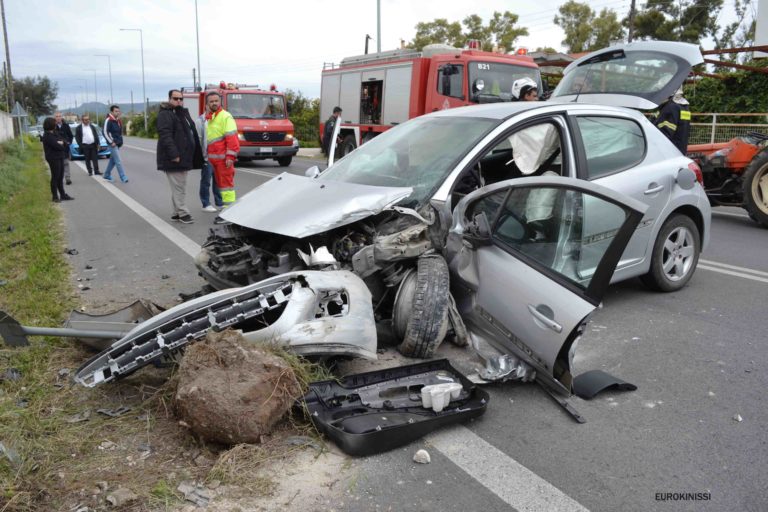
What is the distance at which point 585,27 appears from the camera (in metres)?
44.7

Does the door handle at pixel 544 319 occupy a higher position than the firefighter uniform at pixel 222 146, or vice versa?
the firefighter uniform at pixel 222 146

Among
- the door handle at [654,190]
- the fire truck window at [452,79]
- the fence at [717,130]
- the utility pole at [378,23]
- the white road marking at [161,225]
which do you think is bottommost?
the white road marking at [161,225]

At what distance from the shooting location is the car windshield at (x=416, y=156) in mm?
4352

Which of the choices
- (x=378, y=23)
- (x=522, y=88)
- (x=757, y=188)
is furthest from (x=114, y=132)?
(x=378, y=23)

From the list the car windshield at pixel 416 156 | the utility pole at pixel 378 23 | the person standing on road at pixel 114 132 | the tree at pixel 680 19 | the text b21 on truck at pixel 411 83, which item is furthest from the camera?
the tree at pixel 680 19

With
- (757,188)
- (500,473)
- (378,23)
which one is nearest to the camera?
(500,473)

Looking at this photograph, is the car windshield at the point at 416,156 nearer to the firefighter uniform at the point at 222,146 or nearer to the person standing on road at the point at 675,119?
the person standing on road at the point at 675,119

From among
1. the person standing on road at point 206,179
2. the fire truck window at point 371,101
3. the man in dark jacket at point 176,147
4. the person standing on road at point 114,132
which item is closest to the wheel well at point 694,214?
the man in dark jacket at point 176,147

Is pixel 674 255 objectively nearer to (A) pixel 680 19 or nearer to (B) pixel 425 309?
(B) pixel 425 309

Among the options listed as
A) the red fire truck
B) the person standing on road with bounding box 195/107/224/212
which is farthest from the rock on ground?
the red fire truck

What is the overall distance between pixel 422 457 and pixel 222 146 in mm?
7273

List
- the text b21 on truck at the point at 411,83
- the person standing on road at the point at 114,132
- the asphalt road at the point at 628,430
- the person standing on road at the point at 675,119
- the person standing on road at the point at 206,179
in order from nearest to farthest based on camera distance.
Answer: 1. the asphalt road at the point at 628,430
2. the person standing on road at the point at 675,119
3. the person standing on road at the point at 206,179
4. the text b21 on truck at the point at 411,83
5. the person standing on road at the point at 114,132

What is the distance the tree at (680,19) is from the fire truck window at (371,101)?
3150cm

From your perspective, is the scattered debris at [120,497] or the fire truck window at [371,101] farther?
the fire truck window at [371,101]
